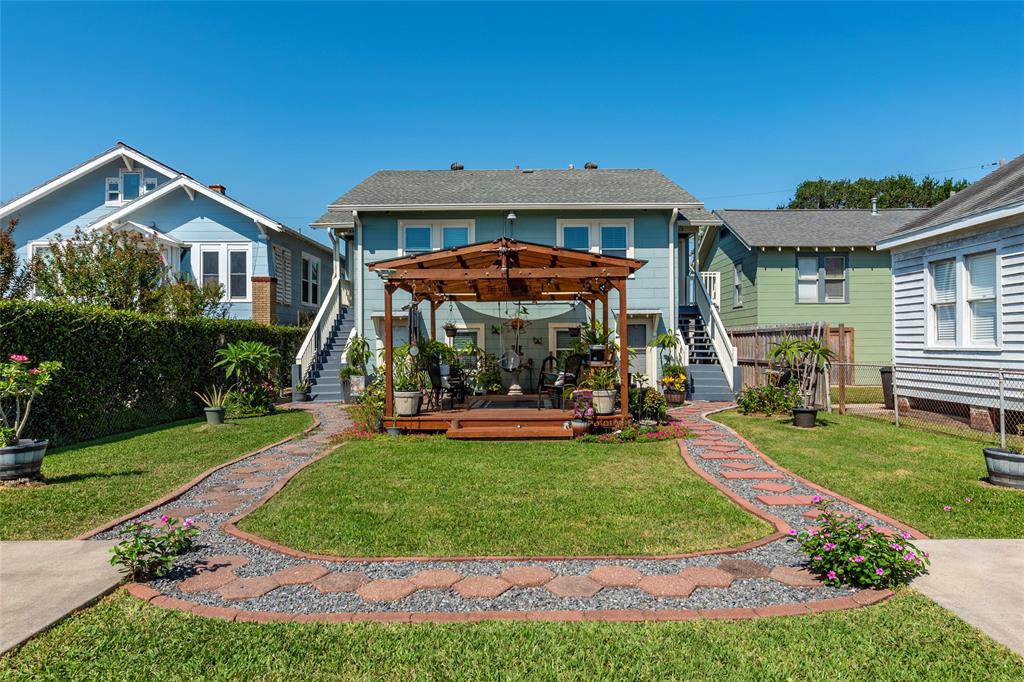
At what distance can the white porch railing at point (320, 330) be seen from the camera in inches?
577

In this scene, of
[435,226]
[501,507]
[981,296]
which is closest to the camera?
[501,507]

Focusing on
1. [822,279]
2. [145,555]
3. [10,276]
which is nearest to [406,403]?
[145,555]

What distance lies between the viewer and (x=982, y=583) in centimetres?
359

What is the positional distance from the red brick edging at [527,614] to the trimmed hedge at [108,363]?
22.1 feet

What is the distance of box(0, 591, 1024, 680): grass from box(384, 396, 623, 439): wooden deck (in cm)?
580

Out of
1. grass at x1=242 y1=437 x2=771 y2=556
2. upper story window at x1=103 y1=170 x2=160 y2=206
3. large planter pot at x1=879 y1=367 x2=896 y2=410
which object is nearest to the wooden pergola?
grass at x1=242 y1=437 x2=771 y2=556

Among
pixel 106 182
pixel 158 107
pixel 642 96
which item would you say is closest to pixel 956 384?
pixel 642 96

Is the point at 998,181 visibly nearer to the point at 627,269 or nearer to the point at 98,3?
the point at 627,269

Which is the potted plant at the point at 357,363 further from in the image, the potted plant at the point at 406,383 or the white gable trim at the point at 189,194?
the white gable trim at the point at 189,194

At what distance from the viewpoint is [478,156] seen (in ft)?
63.1

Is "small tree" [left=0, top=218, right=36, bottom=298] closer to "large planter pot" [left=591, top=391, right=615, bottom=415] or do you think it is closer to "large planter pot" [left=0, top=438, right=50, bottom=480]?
"large planter pot" [left=0, top=438, right=50, bottom=480]

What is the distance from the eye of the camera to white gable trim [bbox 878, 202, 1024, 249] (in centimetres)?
892

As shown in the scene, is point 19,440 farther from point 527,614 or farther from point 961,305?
point 961,305

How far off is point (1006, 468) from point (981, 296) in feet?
17.9
